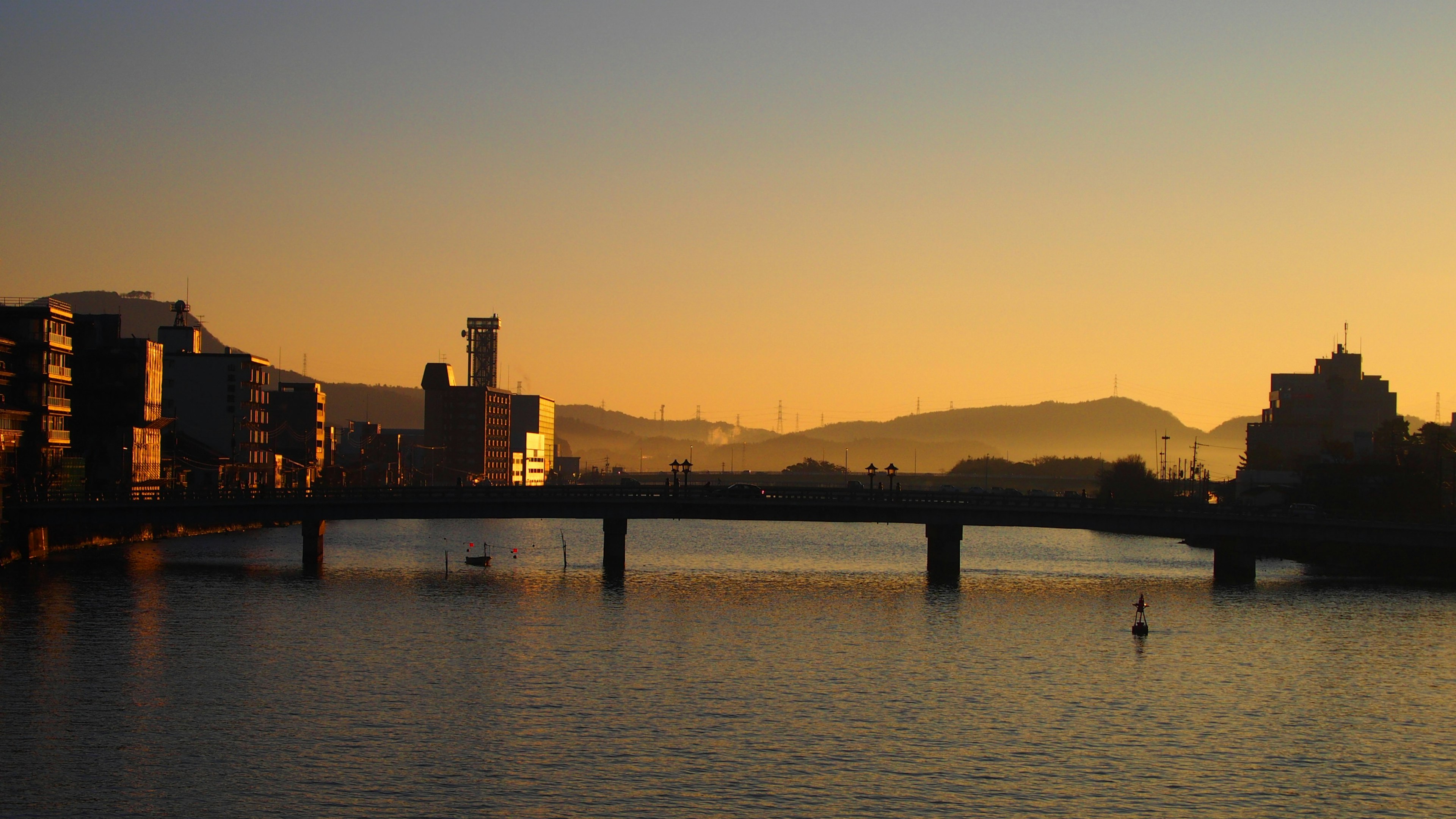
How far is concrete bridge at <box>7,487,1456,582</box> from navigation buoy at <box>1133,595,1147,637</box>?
22830 millimetres

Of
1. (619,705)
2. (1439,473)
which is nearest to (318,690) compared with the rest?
(619,705)

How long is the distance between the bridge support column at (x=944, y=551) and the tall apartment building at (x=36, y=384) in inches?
3138

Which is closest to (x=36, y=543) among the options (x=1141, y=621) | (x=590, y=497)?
(x=590, y=497)

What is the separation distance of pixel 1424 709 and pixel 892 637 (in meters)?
29.1

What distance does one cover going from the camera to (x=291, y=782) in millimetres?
45594

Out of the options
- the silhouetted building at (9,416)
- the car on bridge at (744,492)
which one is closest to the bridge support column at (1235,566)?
the car on bridge at (744,492)

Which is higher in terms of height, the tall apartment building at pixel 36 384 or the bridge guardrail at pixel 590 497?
the tall apartment building at pixel 36 384

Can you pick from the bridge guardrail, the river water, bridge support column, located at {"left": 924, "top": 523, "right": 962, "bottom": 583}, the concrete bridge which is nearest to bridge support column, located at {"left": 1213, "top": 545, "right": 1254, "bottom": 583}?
the concrete bridge

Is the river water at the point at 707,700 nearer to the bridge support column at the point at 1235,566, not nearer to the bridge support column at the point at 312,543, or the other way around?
the bridge support column at the point at 1235,566

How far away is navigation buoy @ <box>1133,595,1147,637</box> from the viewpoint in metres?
82.6

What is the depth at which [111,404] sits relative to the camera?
15188 centimetres

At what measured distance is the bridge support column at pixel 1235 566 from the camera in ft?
390

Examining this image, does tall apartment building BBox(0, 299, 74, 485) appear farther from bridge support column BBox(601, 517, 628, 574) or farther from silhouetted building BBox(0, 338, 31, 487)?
bridge support column BBox(601, 517, 628, 574)

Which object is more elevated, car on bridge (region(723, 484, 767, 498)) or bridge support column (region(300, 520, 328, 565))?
car on bridge (region(723, 484, 767, 498))
